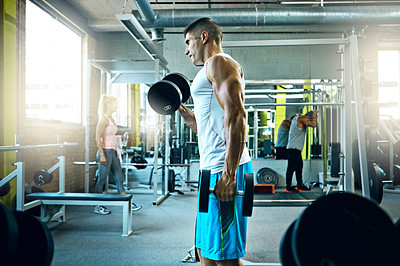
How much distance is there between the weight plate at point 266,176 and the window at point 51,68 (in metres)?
3.53

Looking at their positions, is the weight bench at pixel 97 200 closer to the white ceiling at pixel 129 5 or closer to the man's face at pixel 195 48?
the man's face at pixel 195 48

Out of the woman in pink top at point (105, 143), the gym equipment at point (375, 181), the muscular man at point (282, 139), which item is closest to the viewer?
the gym equipment at point (375, 181)

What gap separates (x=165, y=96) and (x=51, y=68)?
391 centimetres

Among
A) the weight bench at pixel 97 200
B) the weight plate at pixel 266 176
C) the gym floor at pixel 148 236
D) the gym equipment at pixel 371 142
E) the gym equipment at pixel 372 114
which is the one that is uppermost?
the gym equipment at pixel 372 114

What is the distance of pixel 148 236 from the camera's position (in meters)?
3.09

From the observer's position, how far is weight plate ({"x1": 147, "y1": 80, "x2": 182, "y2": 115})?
1.65m

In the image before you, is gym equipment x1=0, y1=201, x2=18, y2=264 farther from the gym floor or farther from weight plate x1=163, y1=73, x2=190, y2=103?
the gym floor

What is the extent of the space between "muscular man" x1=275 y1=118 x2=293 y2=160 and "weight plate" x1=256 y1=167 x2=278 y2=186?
324mm

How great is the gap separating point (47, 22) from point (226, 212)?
475cm

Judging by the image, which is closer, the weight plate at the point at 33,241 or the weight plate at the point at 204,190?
the weight plate at the point at 33,241

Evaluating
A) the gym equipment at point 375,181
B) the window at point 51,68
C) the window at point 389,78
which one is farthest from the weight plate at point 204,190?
the window at point 389,78

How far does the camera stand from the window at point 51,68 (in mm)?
4340

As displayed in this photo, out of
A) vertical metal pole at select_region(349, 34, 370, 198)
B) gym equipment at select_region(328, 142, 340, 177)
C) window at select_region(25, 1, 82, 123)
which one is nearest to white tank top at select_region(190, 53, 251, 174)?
vertical metal pole at select_region(349, 34, 370, 198)

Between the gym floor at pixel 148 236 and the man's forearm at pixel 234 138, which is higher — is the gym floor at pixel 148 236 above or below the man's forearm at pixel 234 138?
below
